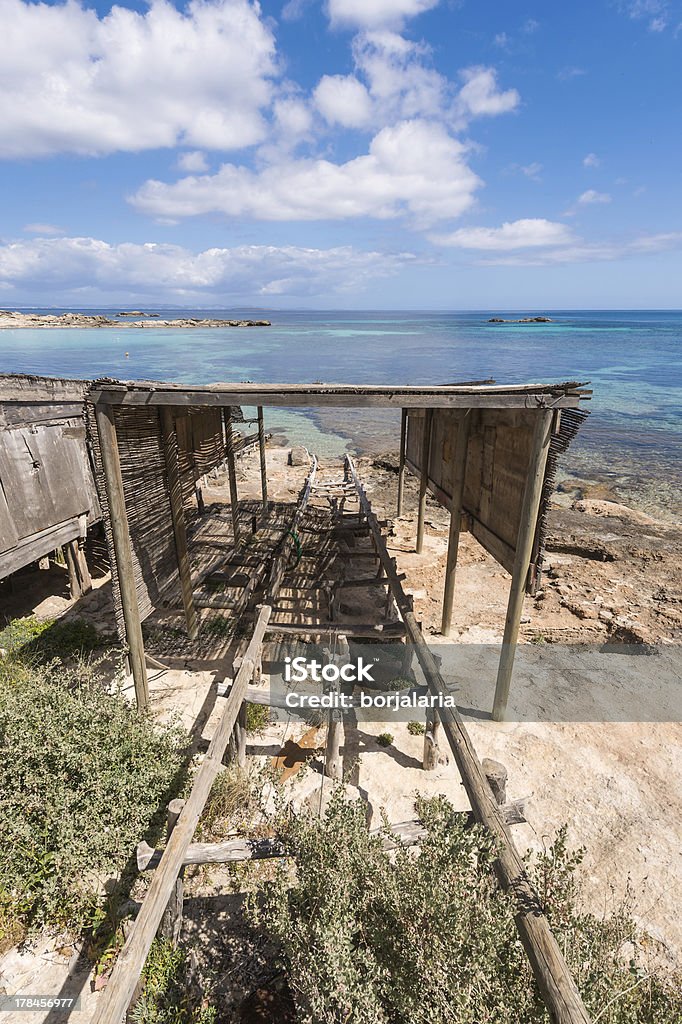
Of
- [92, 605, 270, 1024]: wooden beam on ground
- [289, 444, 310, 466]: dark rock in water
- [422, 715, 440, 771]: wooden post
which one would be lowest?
[289, 444, 310, 466]: dark rock in water

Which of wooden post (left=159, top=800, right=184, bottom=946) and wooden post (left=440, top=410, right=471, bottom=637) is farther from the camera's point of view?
wooden post (left=440, top=410, right=471, bottom=637)

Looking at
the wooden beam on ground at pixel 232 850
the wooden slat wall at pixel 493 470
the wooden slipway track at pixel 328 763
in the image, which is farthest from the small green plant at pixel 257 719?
the wooden slat wall at pixel 493 470

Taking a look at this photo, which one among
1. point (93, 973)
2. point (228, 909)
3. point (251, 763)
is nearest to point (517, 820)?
point (228, 909)

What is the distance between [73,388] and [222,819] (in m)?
11.1

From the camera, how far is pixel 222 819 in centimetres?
467

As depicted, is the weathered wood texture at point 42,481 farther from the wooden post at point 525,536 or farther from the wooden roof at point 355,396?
the wooden post at point 525,536

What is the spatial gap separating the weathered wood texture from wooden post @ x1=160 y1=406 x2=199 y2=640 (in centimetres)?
218

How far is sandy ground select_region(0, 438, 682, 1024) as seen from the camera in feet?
14.0

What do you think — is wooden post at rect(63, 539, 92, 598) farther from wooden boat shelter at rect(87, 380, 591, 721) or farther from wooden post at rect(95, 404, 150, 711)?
wooden post at rect(95, 404, 150, 711)

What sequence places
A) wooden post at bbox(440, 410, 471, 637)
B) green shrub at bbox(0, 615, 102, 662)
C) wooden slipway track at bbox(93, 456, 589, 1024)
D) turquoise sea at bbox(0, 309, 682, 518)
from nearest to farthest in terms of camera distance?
wooden slipway track at bbox(93, 456, 589, 1024) → green shrub at bbox(0, 615, 102, 662) → wooden post at bbox(440, 410, 471, 637) → turquoise sea at bbox(0, 309, 682, 518)

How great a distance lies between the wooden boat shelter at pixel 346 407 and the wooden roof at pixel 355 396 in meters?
0.01

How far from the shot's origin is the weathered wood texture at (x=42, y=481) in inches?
277

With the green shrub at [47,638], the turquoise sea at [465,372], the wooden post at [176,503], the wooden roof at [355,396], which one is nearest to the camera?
the wooden roof at [355,396]

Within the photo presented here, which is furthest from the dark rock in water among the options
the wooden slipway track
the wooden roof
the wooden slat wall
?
the wooden roof
